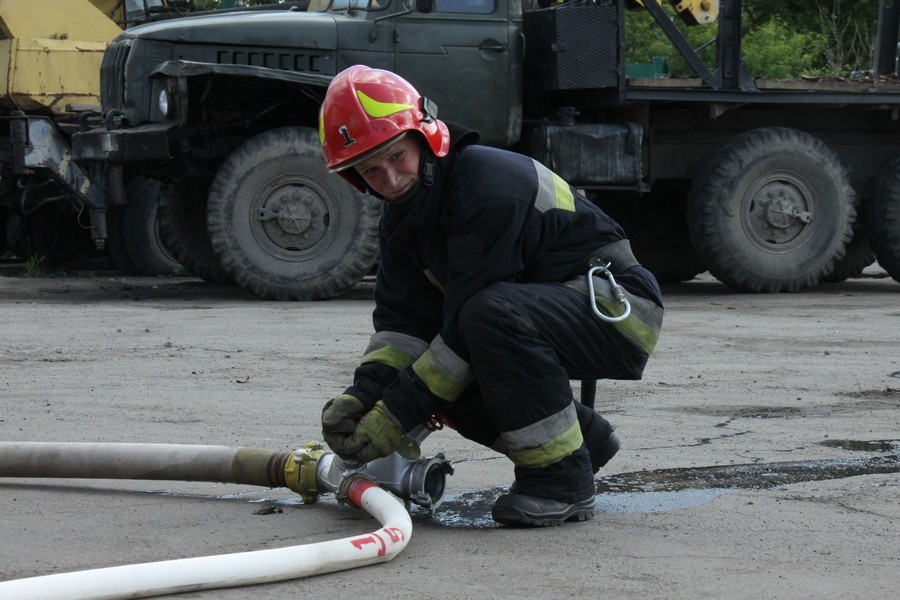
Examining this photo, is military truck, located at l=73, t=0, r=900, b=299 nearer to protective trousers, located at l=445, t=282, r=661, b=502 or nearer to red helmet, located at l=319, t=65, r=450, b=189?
red helmet, located at l=319, t=65, r=450, b=189

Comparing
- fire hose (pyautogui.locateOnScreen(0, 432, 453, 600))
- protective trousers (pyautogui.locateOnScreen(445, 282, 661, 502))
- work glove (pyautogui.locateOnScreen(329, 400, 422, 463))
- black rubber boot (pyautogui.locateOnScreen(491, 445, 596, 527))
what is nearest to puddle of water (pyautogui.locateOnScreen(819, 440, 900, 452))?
protective trousers (pyautogui.locateOnScreen(445, 282, 661, 502))

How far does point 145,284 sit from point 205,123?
2136mm

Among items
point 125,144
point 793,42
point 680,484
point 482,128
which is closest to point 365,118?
point 680,484

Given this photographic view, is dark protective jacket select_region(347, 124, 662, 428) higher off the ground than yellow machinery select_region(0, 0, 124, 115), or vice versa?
yellow machinery select_region(0, 0, 124, 115)

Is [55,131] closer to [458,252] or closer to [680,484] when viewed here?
[680,484]

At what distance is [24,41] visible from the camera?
12.1 metres

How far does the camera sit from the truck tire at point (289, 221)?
9656 mm

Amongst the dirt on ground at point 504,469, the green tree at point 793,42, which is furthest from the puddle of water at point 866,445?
the green tree at point 793,42

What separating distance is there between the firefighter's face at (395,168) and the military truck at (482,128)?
598cm

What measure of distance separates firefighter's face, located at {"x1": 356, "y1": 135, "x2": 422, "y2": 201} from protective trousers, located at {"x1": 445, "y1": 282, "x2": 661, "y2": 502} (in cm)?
34

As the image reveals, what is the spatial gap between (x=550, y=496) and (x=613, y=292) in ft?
1.76

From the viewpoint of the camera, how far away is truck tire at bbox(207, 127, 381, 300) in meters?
9.66

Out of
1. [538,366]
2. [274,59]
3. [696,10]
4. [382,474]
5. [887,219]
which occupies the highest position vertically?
[696,10]

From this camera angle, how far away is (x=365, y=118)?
353cm
